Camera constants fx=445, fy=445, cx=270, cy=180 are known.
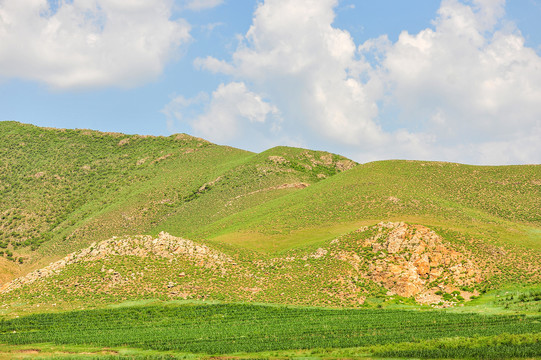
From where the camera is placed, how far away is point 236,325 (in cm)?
4616

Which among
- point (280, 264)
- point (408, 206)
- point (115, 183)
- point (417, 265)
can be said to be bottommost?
point (280, 264)

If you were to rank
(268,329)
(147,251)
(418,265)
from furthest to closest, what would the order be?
(147,251) → (418,265) → (268,329)

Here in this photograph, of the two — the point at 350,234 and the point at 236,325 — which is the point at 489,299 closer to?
the point at 350,234

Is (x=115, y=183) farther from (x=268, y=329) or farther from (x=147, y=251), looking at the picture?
(x=268, y=329)

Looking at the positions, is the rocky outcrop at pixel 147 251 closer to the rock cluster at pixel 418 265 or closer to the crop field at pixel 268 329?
the crop field at pixel 268 329

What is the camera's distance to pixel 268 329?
4381 cm

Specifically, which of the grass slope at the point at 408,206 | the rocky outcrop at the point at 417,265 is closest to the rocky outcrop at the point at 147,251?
the grass slope at the point at 408,206

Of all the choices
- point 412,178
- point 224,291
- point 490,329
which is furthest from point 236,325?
point 412,178

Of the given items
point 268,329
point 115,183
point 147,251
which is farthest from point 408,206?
point 115,183

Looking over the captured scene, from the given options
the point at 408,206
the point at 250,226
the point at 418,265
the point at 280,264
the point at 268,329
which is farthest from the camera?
the point at 250,226

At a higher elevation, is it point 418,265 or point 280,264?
point 418,265

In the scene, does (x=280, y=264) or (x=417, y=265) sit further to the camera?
(x=280, y=264)

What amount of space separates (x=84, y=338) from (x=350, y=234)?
42.3 meters

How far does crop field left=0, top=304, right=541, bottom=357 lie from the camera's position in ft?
123
